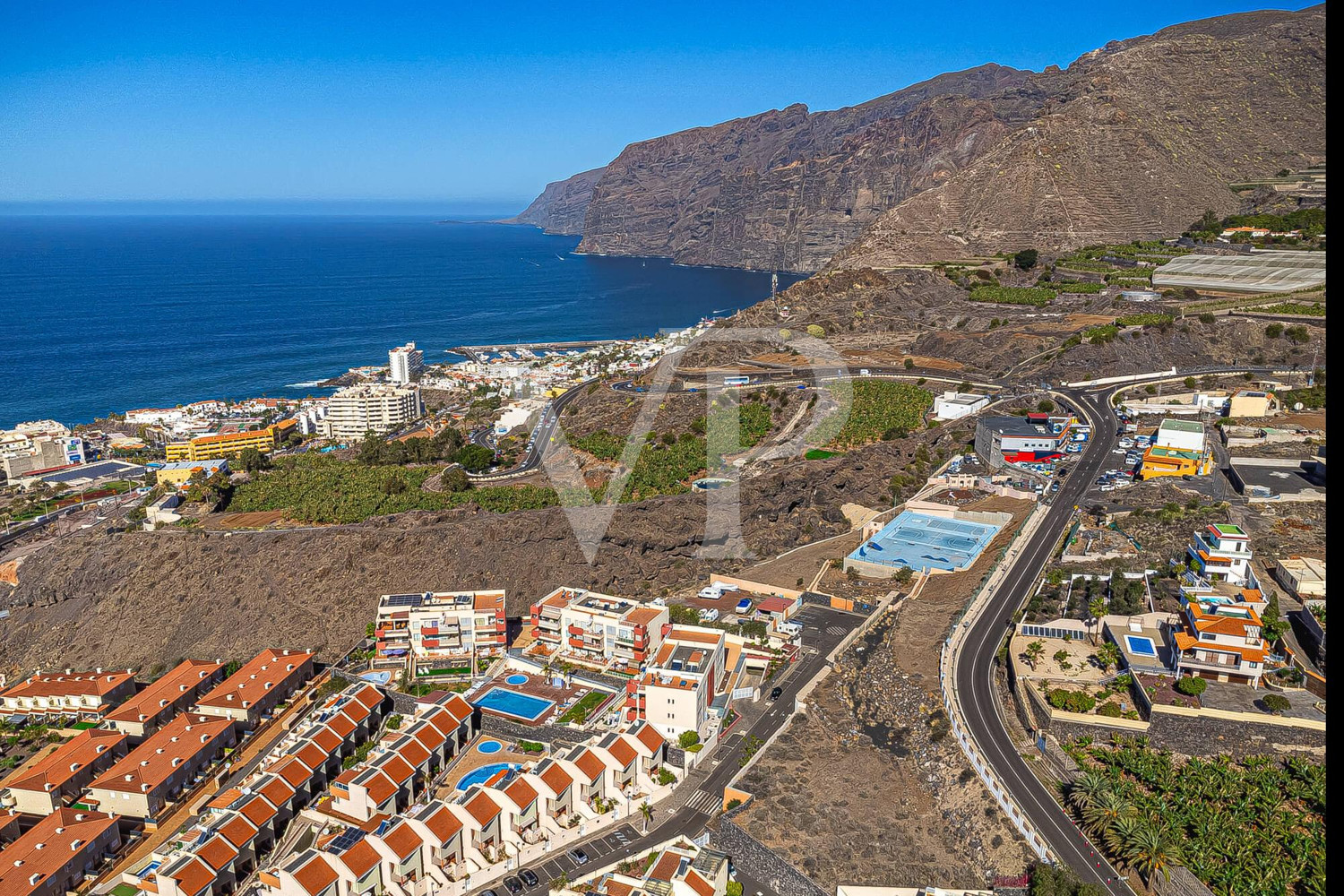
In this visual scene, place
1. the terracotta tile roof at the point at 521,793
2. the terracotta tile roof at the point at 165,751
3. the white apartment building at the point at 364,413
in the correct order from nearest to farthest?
1. the terracotta tile roof at the point at 521,793
2. the terracotta tile roof at the point at 165,751
3. the white apartment building at the point at 364,413

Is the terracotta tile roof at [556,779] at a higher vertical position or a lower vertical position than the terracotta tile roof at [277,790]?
higher

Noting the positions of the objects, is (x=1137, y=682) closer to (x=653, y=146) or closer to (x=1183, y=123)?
(x=1183, y=123)

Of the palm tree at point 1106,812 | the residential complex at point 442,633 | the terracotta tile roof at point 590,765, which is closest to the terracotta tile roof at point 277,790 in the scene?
the residential complex at point 442,633

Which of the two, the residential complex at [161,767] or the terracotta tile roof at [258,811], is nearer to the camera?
the terracotta tile roof at [258,811]

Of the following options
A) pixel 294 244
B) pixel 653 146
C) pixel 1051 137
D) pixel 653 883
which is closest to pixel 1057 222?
pixel 1051 137

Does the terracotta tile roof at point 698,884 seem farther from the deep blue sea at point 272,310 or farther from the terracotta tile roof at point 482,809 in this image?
the deep blue sea at point 272,310

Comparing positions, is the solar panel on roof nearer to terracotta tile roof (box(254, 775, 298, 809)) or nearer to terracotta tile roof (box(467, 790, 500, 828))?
terracotta tile roof (box(467, 790, 500, 828))

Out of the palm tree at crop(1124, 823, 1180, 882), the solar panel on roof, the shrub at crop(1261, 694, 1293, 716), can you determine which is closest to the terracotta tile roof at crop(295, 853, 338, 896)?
the solar panel on roof
